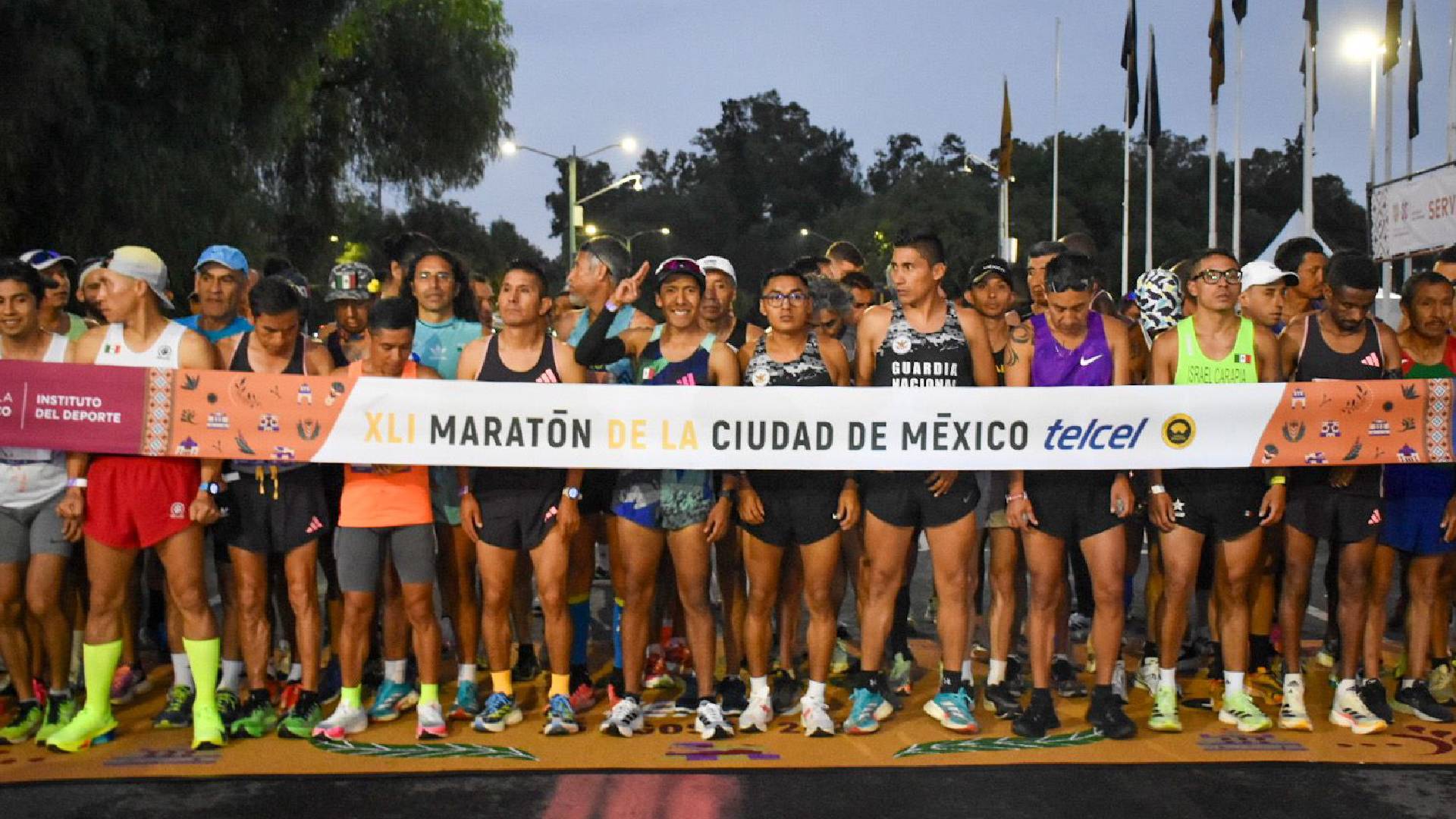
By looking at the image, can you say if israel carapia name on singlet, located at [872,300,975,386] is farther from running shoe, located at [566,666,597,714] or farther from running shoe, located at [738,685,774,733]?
running shoe, located at [566,666,597,714]

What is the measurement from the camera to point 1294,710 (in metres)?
6.21

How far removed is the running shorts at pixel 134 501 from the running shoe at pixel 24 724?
0.88 meters

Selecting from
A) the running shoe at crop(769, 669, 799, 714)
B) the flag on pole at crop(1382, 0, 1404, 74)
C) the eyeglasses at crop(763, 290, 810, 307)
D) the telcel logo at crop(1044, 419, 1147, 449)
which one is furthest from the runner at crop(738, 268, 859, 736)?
the flag on pole at crop(1382, 0, 1404, 74)

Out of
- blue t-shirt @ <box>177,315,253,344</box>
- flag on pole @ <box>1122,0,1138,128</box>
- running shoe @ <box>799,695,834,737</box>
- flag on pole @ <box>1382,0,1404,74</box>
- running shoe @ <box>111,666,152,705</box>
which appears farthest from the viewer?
flag on pole @ <box>1122,0,1138,128</box>

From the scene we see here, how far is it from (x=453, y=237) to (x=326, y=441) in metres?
48.9

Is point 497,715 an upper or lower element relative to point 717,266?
lower

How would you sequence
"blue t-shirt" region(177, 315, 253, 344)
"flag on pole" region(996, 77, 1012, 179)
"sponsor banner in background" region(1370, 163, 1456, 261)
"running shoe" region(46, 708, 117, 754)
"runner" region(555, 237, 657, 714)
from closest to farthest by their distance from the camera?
"running shoe" region(46, 708, 117, 754)
"runner" region(555, 237, 657, 714)
"blue t-shirt" region(177, 315, 253, 344)
"sponsor banner in background" region(1370, 163, 1456, 261)
"flag on pole" region(996, 77, 1012, 179)

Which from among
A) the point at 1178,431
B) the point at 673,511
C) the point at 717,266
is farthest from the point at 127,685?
the point at 1178,431

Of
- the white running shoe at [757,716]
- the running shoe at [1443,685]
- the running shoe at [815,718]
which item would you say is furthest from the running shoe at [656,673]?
the running shoe at [1443,685]

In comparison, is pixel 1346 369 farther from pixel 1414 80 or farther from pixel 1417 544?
pixel 1414 80

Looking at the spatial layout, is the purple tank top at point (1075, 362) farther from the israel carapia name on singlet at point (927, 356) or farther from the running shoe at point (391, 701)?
the running shoe at point (391, 701)

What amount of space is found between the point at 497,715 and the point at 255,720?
107 cm

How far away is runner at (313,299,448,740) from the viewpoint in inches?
239

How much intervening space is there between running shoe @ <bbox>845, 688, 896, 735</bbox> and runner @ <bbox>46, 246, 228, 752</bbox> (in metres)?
2.74
